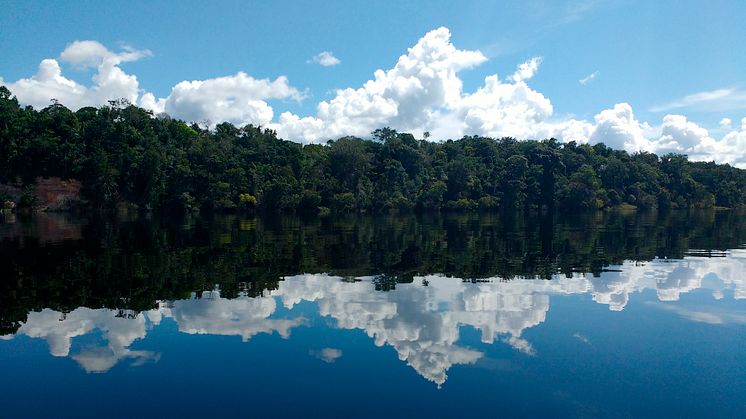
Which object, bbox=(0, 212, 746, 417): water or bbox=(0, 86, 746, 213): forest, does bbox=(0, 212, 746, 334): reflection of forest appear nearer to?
bbox=(0, 212, 746, 417): water

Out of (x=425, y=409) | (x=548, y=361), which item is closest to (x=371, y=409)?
(x=425, y=409)

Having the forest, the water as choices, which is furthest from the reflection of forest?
the forest

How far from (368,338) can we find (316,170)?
7818cm

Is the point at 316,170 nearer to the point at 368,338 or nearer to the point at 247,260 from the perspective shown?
the point at 247,260

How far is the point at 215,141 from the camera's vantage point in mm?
88688

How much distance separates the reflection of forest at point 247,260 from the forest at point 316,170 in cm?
4039

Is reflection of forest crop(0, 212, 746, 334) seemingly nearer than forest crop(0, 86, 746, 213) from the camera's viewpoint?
Yes

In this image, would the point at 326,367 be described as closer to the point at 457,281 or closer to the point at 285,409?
the point at 285,409

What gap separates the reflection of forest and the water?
0.18m

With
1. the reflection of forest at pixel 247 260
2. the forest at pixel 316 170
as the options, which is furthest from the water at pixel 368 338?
the forest at pixel 316 170

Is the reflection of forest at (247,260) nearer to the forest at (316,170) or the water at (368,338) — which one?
the water at (368,338)

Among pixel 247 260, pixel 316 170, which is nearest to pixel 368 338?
pixel 247 260

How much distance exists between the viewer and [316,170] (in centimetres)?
8850

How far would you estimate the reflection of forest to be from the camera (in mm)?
16203
